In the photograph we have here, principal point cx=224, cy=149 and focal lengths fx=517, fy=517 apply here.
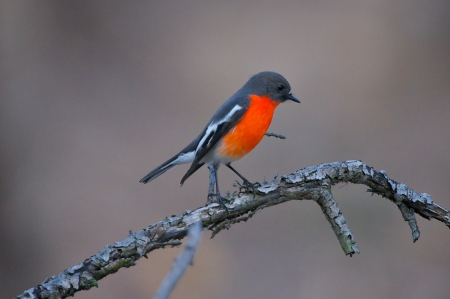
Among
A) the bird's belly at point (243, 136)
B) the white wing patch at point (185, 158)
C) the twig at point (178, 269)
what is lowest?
the twig at point (178, 269)

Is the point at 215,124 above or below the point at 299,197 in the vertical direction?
above

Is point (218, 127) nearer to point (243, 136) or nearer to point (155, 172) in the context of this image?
point (243, 136)

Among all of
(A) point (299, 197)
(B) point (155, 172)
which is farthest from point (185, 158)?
(A) point (299, 197)

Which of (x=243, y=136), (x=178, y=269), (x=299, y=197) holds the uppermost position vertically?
(x=243, y=136)

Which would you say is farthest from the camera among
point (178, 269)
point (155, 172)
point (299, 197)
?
point (155, 172)

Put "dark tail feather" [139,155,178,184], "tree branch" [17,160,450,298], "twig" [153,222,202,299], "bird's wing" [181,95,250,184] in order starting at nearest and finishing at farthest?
"twig" [153,222,202,299] < "tree branch" [17,160,450,298] < "bird's wing" [181,95,250,184] < "dark tail feather" [139,155,178,184]

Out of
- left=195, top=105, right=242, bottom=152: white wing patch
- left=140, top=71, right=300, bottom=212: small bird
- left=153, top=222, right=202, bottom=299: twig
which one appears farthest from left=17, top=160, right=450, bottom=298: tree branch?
left=153, top=222, right=202, bottom=299: twig

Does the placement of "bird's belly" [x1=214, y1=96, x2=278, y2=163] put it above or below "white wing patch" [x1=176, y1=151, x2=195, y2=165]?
below

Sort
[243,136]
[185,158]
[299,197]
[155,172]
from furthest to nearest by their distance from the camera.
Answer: [185,158] < [155,172] < [243,136] < [299,197]

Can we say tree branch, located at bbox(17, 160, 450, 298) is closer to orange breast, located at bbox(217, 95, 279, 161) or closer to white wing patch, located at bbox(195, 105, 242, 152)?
orange breast, located at bbox(217, 95, 279, 161)

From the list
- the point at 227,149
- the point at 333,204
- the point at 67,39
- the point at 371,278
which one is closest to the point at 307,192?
the point at 333,204

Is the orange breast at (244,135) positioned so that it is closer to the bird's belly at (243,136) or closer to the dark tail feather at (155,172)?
the bird's belly at (243,136)

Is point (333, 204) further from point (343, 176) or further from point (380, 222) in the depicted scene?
point (380, 222)

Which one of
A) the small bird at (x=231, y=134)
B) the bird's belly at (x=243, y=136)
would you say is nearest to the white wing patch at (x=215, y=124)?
the small bird at (x=231, y=134)
